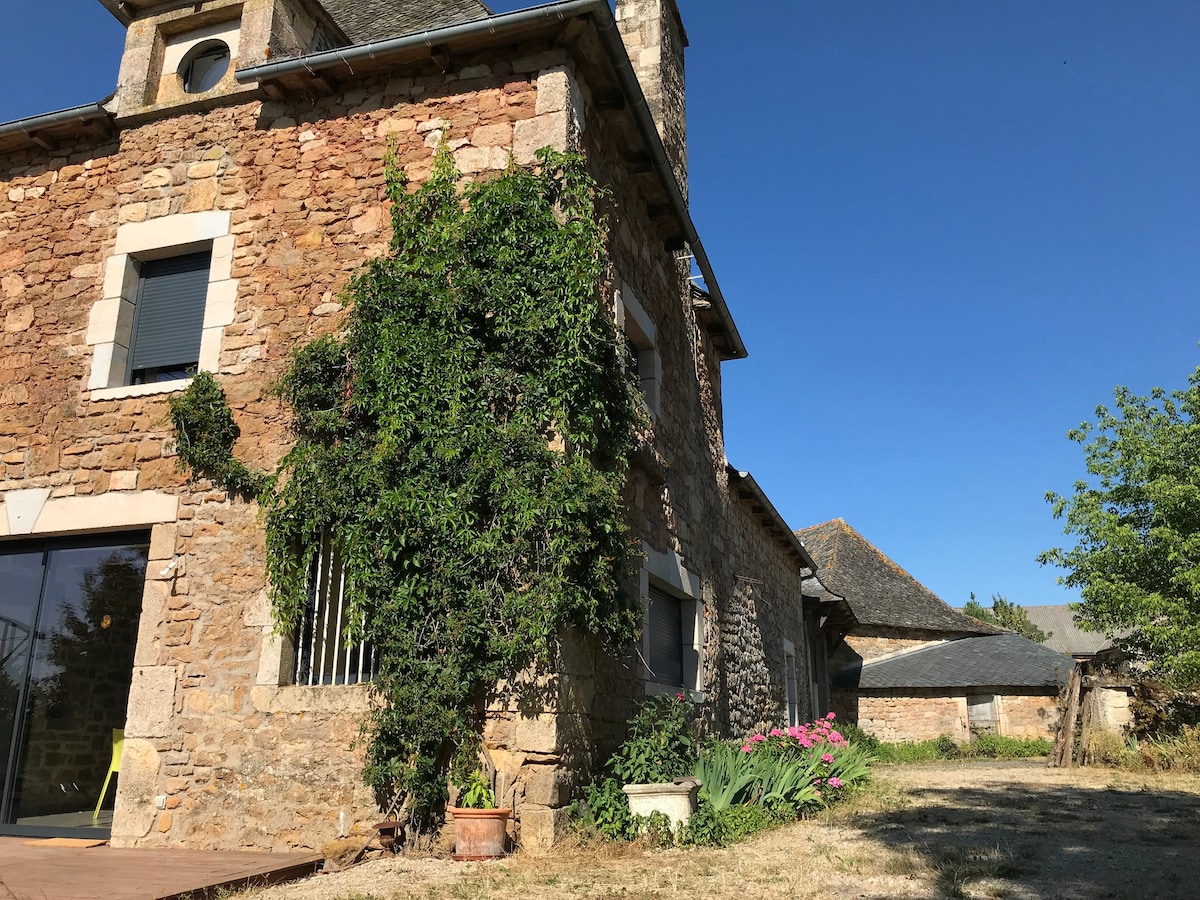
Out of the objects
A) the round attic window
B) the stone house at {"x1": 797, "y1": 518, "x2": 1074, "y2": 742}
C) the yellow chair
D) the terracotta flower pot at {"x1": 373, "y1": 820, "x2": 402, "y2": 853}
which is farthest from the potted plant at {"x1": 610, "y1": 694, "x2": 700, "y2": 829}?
the stone house at {"x1": 797, "y1": 518, "x2": 1074, "y2": 742}

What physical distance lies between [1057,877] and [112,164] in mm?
7949

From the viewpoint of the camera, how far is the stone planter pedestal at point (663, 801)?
5.40m

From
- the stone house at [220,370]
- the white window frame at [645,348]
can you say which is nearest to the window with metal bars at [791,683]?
the stone house at [220,370]

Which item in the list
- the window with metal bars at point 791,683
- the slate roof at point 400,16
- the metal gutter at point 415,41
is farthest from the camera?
the window with metal bars at point 791,683

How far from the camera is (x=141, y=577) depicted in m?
6.19

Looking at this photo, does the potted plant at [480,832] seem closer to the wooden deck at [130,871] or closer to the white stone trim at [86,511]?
the wooden deck at [130,871]

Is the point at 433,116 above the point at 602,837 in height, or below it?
above

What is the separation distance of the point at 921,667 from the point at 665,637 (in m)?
16.1

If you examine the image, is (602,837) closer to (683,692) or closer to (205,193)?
(683,692)

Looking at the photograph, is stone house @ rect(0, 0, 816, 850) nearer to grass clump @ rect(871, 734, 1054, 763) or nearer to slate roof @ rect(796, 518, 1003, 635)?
grass clump @ rect(871, 734, 1054, 763)

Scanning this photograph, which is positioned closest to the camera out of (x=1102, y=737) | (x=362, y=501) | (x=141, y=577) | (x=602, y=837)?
(x=602, y=837)

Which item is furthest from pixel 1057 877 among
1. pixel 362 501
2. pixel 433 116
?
pixel 433 116

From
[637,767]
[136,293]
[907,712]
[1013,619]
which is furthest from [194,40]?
[1013,619]

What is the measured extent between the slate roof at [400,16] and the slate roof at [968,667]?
17.6 meters
